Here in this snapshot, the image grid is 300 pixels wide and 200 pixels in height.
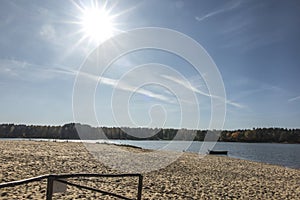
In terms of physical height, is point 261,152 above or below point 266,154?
above

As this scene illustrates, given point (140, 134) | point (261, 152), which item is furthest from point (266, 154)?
point (140, 134)

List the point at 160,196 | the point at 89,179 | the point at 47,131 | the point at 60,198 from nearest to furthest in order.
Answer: the point at 60,198, the point at 160,196, the point at 89,179, the point at 47,131

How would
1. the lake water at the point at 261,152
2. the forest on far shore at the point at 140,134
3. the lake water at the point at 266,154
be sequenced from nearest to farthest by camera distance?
the lake water at the point at 266,154 < the lake water at the point at 261,152 < the forest on far shore at the point at 140,134

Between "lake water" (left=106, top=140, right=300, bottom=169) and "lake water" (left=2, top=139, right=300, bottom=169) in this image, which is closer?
"lake water" (left=106, top=140, right=300, bottom=169)

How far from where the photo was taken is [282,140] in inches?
6206

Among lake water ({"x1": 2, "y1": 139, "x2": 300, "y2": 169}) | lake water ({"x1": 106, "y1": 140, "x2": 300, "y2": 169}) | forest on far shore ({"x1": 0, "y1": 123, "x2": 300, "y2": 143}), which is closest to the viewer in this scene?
lake water ({"x1": 106, "y1": 140, "x2": 300, "y2": 169})

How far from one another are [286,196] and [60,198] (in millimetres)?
9572

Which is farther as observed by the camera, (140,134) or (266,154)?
(140,134)

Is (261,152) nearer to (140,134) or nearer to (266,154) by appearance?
(266,154)

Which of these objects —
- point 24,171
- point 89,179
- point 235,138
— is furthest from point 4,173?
point 235,138

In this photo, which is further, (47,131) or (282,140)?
(282,140)

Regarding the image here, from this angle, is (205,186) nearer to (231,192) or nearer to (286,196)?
(231,192)

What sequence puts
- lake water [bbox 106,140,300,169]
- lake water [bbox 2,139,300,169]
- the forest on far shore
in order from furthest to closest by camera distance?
the forest on far shore
lake water [bbox 2,139,300,169]
lake water [bbox 106,140,300,169]

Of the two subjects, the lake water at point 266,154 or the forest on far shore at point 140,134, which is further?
the forest on far shore at point 140,134
